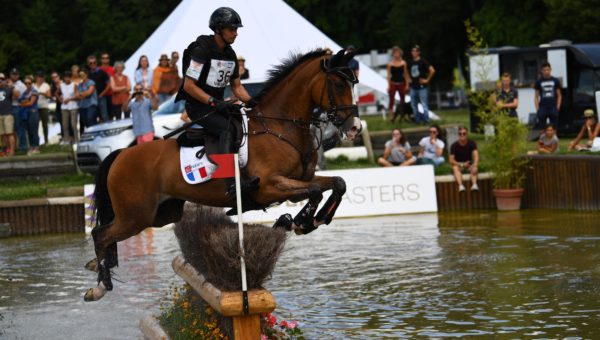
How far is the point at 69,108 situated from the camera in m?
25.0

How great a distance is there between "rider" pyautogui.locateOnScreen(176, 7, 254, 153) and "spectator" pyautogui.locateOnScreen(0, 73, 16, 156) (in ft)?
45.8

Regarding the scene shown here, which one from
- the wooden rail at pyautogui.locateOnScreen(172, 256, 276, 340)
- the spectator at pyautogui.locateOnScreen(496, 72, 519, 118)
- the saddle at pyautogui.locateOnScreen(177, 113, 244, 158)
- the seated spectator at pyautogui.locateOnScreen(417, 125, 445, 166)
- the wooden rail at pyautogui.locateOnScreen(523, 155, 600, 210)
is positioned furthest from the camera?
the spectator at pyautogui.locateOnScreen(496, 72, 519, 118)

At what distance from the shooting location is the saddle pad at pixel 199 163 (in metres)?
10.6

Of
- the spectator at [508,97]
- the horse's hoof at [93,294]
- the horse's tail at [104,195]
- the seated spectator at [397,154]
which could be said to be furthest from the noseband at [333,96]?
the spectator at [508,97]

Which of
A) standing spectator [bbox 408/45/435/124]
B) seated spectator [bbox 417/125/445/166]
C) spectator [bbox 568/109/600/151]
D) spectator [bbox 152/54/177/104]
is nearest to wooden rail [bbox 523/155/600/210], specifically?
spectator [bbox 568/109/600/151]

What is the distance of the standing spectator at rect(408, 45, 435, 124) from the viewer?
25.4 meters

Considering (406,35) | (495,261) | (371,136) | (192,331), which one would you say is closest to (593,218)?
(495,261)

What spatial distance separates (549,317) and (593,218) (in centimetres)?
810

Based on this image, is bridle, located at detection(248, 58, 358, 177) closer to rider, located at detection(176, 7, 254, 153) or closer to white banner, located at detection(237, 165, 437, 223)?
rider, located at detection(176, 7, 254, 153)

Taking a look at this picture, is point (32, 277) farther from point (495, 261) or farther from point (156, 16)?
point (156, 16)

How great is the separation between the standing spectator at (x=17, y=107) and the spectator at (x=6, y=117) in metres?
0.45

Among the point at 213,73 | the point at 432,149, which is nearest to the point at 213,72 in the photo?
the point at 213,73

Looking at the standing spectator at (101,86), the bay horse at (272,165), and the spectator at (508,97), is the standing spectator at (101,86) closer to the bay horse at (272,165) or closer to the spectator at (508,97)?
the spectator at (508,97)

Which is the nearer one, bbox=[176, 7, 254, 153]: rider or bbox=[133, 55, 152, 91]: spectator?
bbox=[176, 7, 254, 153]: rider
